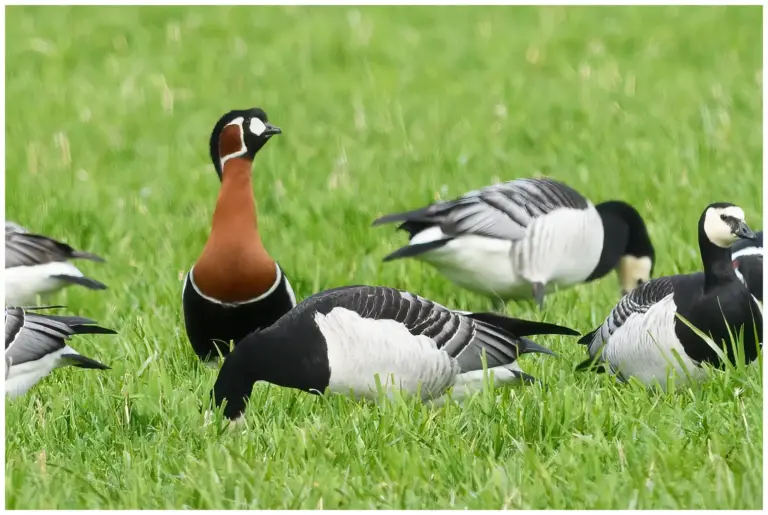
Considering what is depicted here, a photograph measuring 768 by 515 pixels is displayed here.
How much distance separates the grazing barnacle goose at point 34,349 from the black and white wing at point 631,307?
248cm

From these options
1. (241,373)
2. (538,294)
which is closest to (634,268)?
(538,294)

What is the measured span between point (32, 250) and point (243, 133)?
7.61 feet

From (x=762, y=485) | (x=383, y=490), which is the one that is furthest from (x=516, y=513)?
(x=762, y=485)

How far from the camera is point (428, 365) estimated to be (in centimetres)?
609

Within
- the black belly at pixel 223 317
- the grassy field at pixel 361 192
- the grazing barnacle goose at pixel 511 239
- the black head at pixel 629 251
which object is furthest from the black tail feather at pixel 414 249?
the black belly at pixel 223 317

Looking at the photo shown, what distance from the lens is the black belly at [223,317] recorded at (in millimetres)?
6648

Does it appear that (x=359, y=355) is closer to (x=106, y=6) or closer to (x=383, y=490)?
(x=383, y=490)

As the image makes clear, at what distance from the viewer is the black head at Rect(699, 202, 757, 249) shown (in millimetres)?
6273

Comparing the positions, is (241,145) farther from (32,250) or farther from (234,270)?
(32,250)

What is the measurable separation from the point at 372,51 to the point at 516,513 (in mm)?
10693

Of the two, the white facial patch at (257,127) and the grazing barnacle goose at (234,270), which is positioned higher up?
the white facial patch at (257,127)

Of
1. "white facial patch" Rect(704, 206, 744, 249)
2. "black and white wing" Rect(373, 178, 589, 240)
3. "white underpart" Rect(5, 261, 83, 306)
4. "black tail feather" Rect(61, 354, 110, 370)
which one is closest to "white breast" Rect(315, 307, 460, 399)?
"black tail feather" Rect(61, 354, 110, 370)

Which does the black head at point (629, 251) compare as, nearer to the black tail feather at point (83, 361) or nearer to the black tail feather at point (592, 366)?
the black tail feather at point (592, 366)

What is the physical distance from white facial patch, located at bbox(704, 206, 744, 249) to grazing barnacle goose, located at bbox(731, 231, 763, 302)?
0.76m
